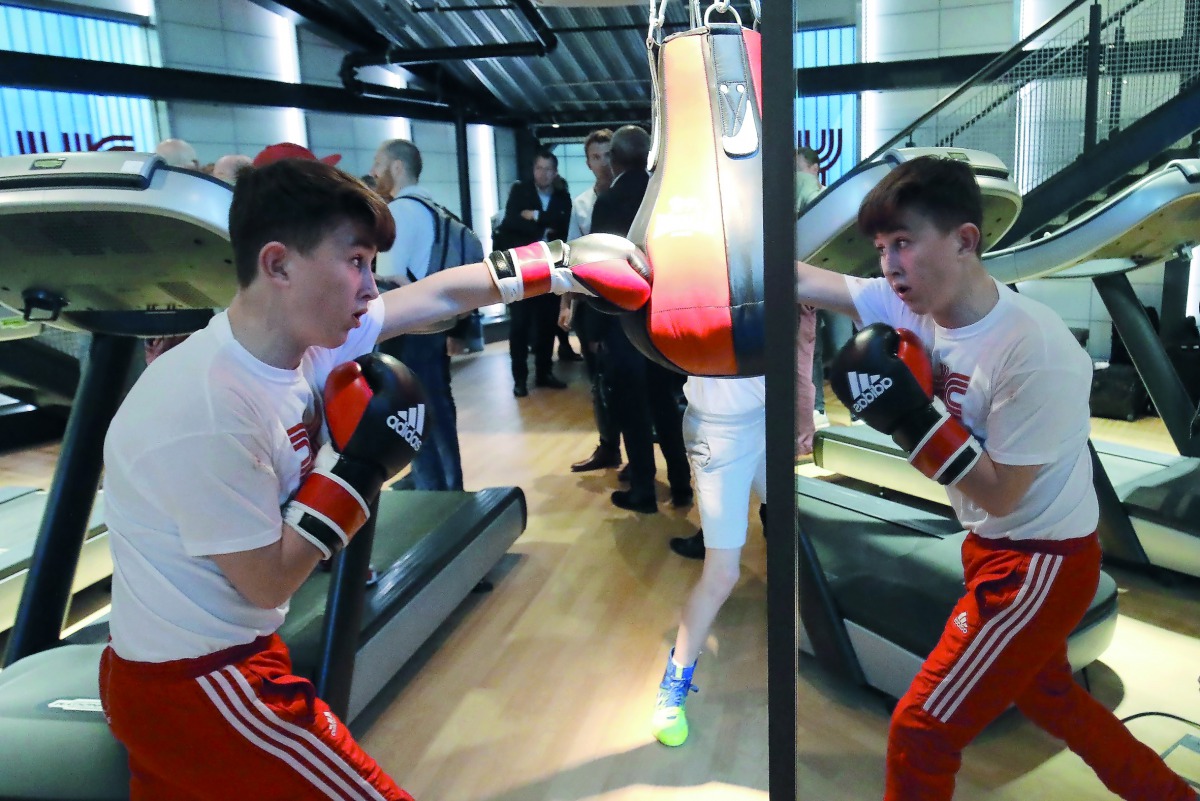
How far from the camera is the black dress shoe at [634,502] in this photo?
3.38 meters

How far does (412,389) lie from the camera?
111 cm

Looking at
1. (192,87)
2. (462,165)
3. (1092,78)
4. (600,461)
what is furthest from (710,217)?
(462,165)

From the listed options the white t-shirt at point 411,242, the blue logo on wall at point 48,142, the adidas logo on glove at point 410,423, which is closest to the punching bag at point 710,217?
the adidas logo on glove at point 410,423

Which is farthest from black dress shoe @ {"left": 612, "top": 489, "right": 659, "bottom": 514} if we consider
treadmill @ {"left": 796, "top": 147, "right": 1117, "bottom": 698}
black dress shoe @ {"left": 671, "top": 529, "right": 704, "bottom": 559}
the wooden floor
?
treadmill @ {"left": 796, "top": 147, "right": 1117, "bottom": 698}

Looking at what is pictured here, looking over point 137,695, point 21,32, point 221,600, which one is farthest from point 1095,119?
point 21,32

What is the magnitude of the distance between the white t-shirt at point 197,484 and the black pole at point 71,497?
839mm

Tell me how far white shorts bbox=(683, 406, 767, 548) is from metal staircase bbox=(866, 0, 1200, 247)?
2.58 ft

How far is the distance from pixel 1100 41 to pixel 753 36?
19.9 inches

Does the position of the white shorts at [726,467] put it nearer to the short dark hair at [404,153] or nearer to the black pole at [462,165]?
the short dark hair at [404,153]

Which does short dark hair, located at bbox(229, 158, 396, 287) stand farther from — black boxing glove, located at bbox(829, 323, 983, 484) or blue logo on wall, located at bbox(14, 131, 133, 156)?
blue logo on wall, located at bbox(14, 131, 133, 156)

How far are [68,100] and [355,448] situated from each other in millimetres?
5171

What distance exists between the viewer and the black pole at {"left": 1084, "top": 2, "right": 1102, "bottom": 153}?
Result: 1.07 meters

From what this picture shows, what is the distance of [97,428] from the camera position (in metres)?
1.82

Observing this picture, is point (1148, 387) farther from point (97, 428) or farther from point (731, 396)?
point (97, 428)
